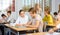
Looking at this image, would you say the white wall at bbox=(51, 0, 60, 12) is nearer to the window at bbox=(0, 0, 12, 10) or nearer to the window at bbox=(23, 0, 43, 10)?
the window at bbox=(23, 0, 43, 10)

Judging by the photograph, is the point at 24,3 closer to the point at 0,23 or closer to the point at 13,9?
the point at 13,9

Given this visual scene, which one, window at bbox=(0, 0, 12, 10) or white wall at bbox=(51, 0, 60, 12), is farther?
white wall at bbox=(51, 0, 60, 12)

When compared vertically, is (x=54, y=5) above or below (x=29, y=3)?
below

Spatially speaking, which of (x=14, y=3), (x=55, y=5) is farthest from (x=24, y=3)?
(x=55, y=5)

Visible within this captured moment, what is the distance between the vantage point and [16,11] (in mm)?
6938

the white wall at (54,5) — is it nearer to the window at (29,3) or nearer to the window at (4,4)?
A: the window at (29,3)

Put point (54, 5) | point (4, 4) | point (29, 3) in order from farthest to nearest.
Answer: point (54, 5) < point (29, 3) < point (4, 4)

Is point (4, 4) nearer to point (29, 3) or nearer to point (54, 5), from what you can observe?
point (29, 3)

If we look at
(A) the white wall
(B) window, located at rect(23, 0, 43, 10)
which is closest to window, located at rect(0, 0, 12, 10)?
(B) window, located at rect(23, 0, 43, 10)

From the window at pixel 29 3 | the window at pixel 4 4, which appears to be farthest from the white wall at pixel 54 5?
the window at pixel 4 4

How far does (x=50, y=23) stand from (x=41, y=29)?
1.21 metres

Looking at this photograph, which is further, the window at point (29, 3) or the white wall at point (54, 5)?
the white wall at point (54, 5)

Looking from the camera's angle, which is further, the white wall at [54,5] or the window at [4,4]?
the white wall at [54,5]

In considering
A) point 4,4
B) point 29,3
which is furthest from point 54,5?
point 4,4
